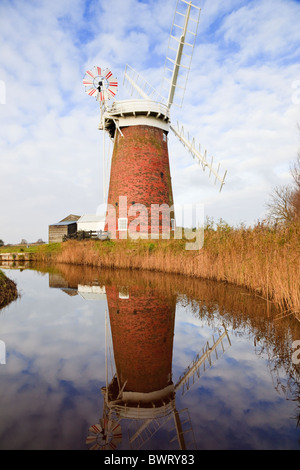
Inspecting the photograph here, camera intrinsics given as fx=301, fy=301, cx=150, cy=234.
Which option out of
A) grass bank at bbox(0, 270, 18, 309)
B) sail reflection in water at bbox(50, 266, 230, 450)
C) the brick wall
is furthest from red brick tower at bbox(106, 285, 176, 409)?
the brick wall

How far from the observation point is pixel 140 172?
693 inches

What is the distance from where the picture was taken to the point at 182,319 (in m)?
5.96

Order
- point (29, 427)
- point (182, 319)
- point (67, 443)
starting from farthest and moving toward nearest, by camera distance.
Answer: point (182, 319)
point (29, 427)
point (67, 443)

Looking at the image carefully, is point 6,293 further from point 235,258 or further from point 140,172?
point 140,172

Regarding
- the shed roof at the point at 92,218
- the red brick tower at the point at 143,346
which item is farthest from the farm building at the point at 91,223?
the red brick tower at the point at 143,346

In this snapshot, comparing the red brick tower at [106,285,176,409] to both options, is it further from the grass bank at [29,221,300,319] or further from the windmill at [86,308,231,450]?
the grass bank at [29,221,300,319]

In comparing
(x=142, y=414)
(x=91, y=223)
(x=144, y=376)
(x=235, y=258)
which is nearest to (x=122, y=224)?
(x=235, y=258)

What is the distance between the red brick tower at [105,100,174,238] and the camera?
685 inches

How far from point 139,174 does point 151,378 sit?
1500 centimetres

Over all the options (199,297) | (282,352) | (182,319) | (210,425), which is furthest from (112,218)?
(210,425)

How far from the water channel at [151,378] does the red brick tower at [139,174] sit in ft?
35.8

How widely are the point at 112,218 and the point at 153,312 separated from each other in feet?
40.5

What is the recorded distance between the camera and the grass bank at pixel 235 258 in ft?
20.4

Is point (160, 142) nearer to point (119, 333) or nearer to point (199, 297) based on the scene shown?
point (199, 297)
